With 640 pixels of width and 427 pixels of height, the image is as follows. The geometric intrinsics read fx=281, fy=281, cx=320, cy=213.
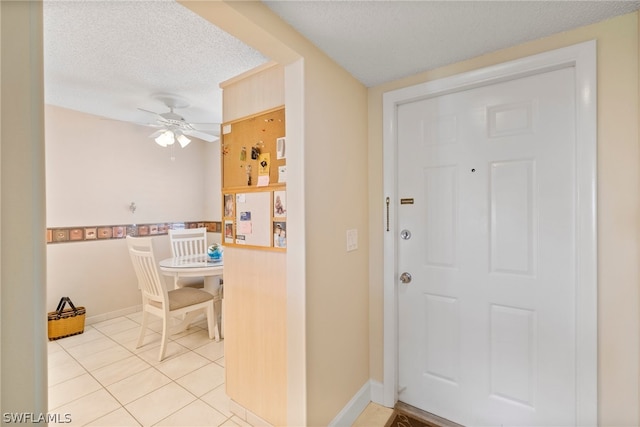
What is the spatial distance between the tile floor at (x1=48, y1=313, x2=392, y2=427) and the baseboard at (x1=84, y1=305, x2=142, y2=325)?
0.79 feet

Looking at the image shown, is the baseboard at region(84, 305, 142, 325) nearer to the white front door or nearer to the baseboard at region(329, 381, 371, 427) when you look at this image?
the baseboard at region(329, 381, 371, 427)

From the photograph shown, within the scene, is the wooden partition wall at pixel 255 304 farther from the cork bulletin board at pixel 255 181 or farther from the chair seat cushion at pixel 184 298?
the chair seat cushion at pixel 184 298

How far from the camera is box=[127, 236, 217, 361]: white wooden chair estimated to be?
2545 millimetres

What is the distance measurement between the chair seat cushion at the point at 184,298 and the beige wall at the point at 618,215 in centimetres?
299

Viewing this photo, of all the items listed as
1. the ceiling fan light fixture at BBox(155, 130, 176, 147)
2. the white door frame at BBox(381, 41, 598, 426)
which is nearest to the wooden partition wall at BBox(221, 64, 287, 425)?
the ceiling fan light fixture at BBox(155, 130, 176, 147)

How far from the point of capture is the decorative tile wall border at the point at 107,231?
312 centimetres

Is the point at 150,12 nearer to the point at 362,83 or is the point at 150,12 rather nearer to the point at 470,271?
the point at 362,83

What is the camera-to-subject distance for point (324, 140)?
159cm

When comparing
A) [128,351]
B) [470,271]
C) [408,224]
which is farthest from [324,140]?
[128,351]

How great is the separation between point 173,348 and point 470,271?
274 cm

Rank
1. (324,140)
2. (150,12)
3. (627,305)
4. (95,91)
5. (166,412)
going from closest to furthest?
(627,305)
(150,12)
(324,140)
(166,412)
(95,91)

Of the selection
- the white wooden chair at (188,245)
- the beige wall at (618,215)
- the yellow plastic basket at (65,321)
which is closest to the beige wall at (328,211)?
the beige wall at (618,215)

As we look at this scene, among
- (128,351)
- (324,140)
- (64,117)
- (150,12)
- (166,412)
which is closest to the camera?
(150,12)

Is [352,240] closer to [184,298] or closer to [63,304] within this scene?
[184,298]
